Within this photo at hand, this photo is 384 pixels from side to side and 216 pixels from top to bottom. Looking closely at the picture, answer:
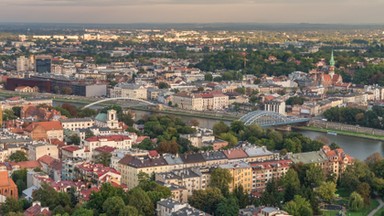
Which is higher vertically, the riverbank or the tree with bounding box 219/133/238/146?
the tree with bounding box 219/133/238/146

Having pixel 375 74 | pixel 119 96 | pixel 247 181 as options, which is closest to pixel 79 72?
pixel 119 96

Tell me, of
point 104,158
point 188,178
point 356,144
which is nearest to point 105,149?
point 104,158

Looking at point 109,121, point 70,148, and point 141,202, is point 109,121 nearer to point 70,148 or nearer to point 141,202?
point 70,148

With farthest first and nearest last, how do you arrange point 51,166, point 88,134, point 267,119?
point 267,119
point 88,134
point 51,166

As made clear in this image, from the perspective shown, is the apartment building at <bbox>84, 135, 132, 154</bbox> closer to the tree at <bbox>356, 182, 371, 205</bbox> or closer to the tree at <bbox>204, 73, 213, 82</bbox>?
the tree at <bbox>356, 182, 371, 205</bbox>

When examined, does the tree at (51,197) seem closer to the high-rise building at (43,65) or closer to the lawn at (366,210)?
the lawn at (366,210)

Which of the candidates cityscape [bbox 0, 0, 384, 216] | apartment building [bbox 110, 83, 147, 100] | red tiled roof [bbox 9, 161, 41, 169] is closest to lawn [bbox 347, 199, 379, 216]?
cityscape [bbox 0, 0, 384, 216]

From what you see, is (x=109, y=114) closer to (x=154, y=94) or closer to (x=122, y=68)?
(x=154, y=94)
